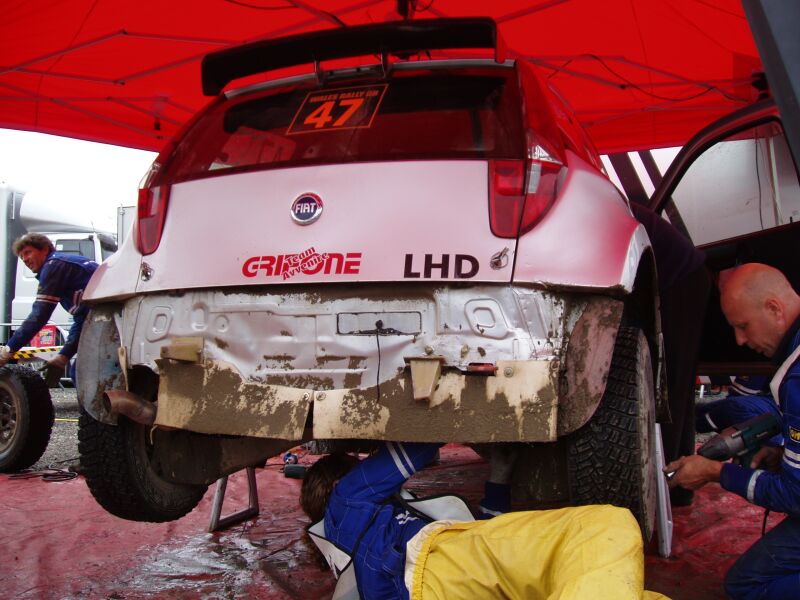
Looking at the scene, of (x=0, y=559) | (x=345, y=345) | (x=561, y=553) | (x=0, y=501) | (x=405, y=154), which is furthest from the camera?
(x=0, y=501)

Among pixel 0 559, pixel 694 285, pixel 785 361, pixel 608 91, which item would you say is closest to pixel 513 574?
pixel 785 361

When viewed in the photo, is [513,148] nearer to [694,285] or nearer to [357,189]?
[357,189]

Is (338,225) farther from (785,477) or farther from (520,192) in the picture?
(785,477)

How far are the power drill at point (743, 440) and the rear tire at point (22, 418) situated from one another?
437 centimetres

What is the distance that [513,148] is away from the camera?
84.0 inches

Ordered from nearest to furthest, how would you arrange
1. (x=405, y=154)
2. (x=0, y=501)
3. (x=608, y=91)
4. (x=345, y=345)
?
1. (x=345, y=345)
2. (x=405, y=154)
3. (x=0, y=501)
4. (x=608, y=91)

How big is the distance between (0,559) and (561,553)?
8.34ft

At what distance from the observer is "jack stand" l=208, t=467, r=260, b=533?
3455 mm

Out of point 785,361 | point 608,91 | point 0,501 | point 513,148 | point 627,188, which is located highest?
point 608,91

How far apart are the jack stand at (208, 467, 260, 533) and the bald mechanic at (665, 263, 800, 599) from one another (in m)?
2.13

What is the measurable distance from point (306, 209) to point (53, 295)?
4.06 meters

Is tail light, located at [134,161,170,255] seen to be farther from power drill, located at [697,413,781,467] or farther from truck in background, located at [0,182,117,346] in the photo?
truck in background, located at [0,182,117,346]

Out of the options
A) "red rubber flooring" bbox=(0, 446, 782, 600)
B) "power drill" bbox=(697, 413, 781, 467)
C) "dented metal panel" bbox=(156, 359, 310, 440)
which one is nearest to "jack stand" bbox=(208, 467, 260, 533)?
"red rubber flooring" bbox=(0, 446, 782, 600)

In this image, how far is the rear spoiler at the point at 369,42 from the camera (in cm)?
229
